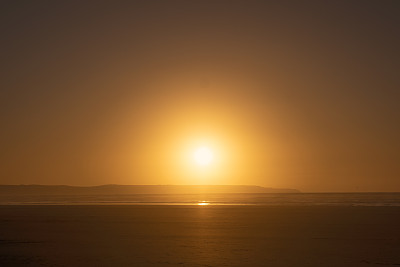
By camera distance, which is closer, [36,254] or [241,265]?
[241,265]

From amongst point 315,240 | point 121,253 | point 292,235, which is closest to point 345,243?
point 315,240

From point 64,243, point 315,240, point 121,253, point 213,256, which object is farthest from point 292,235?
point 64,243

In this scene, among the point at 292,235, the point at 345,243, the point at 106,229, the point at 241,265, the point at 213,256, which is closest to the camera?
the point at 241,265

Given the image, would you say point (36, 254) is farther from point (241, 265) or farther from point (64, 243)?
point (241, 265)

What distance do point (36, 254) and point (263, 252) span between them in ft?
28.9

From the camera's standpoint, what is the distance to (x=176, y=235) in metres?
23.8

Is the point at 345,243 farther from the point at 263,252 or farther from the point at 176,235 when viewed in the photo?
the point at 176,235

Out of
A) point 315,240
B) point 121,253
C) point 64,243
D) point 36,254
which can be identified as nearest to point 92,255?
point 121,253

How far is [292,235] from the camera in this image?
2356cm

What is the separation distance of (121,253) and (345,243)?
971 cm

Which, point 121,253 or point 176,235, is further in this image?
point 176,235

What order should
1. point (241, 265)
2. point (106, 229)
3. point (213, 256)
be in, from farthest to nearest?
point (106, 229) → point (213, 256) → point (241, 265)

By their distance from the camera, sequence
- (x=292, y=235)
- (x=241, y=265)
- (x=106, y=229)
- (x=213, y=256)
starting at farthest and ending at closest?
(x=106, y=229) → (x=292, y=235) → (x=213, y=256) → (x=241, y=265)

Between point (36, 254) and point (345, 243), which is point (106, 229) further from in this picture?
point (345, 243)
